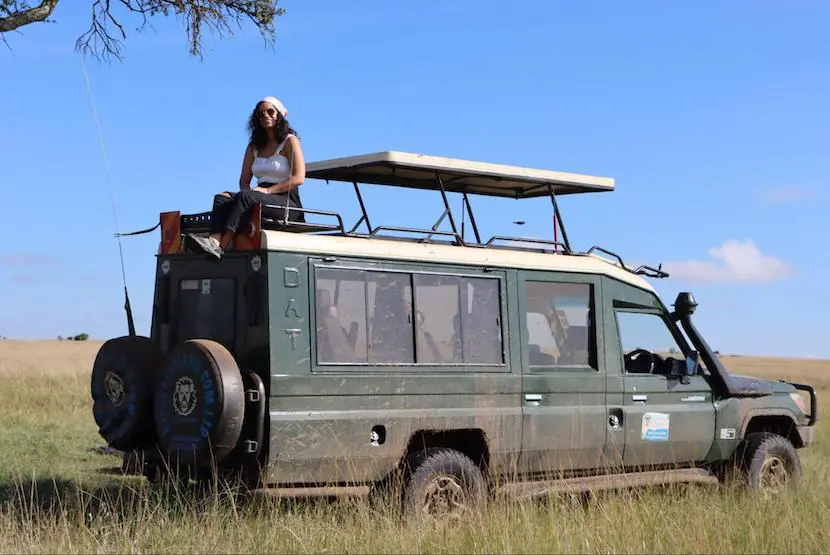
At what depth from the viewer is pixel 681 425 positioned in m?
10.2

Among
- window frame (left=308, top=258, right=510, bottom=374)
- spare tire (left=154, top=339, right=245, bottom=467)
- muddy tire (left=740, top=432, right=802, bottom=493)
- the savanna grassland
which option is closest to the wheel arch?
muddy tire (left=740, top=432, right=802, bottom=493)

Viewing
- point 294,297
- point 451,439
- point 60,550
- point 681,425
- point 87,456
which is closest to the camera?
point 60,550

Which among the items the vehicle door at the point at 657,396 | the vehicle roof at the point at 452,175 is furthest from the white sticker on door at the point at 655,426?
the vehicle roof at the point at 452,175

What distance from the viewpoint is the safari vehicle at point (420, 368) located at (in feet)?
25.9

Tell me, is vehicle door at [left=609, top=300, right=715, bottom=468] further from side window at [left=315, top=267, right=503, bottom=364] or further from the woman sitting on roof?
the woman sitting on roof

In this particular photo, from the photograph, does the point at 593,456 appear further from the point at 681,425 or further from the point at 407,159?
the point at 407,159

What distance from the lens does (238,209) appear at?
321 inches

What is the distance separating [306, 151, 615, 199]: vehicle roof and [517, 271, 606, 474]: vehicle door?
0.93 metres

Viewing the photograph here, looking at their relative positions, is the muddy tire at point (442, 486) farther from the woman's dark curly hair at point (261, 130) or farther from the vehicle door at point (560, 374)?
the woman's dark curly hair at point (261, 130)

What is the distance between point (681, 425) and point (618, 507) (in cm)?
132

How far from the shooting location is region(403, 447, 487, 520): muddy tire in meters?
8.38

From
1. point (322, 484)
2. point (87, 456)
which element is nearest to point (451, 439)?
point (322, 484)

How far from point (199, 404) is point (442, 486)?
6.31 feet

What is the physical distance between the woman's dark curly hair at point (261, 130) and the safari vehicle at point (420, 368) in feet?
1.93
